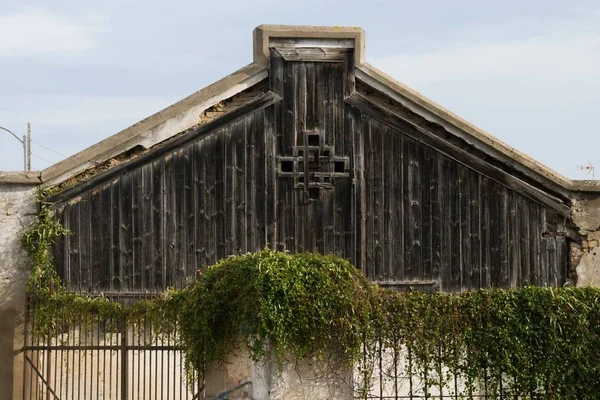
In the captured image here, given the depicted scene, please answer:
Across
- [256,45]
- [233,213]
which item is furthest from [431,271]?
[256,45]

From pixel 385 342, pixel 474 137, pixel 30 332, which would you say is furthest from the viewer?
pixel 474 137

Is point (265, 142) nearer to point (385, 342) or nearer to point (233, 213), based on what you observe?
point (233, 213)

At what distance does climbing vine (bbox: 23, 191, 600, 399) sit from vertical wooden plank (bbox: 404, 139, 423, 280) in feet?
15.2

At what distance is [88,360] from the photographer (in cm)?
1534

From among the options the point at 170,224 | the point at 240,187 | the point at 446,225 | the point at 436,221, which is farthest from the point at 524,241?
the point at 170,224

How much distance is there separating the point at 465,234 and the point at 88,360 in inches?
252

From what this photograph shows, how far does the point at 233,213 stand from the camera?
15.6m

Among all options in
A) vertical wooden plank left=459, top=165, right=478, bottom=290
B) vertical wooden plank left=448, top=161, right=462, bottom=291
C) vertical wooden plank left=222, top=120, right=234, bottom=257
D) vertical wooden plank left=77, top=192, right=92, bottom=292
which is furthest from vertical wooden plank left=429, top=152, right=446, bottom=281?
vertical wooden plank left=77, top=192, right=92, bottom=292

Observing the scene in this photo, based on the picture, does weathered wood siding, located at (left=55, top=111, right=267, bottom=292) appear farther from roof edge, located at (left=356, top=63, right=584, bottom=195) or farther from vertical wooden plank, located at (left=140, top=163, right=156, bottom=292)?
roof edge, located at (left=356, top=63, right=584, bottom=195)

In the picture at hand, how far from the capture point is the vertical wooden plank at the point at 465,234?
52.3 ft

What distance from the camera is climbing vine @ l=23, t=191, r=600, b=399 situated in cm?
998

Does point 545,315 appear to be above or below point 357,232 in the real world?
below

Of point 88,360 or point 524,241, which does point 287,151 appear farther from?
point 88,360

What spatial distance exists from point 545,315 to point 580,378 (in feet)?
2.80
